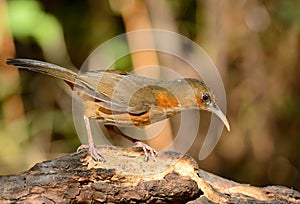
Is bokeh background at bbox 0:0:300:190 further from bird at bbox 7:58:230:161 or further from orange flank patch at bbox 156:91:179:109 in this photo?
orange flank patch at bbox 156:91:179:109

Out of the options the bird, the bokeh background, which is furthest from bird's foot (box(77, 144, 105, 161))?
the bokeh background

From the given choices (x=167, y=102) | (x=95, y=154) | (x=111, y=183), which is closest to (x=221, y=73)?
(x=167, y=102)

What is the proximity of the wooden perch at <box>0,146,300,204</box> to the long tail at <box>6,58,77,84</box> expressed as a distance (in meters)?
0.57

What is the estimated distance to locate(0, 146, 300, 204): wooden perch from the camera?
2.76 meters

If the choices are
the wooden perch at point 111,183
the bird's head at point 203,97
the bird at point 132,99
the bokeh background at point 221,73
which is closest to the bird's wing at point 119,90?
the bird at point 132,99

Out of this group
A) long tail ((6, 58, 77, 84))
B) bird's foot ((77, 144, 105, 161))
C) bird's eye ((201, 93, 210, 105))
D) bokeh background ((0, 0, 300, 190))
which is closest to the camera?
bird's foot ((77, 144, 105, 161))

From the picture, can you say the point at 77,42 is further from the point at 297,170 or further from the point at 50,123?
the point at 297,170

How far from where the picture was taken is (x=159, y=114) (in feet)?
11.8

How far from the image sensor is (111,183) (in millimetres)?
2891

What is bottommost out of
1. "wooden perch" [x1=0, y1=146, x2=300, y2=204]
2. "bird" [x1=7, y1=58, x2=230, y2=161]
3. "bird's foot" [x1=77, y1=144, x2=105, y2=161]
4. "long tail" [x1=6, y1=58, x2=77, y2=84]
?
"wooden perch" [x1=0, y1=146, x2=300, y2=204]

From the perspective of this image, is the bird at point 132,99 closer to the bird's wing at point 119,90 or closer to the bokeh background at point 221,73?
the bird's wing at point 119,90

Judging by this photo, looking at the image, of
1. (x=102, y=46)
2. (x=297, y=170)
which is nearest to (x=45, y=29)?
(x=102, y=46)

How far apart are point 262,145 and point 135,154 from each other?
10.2 feet

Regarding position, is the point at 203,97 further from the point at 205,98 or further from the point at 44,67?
the point at 44,67
